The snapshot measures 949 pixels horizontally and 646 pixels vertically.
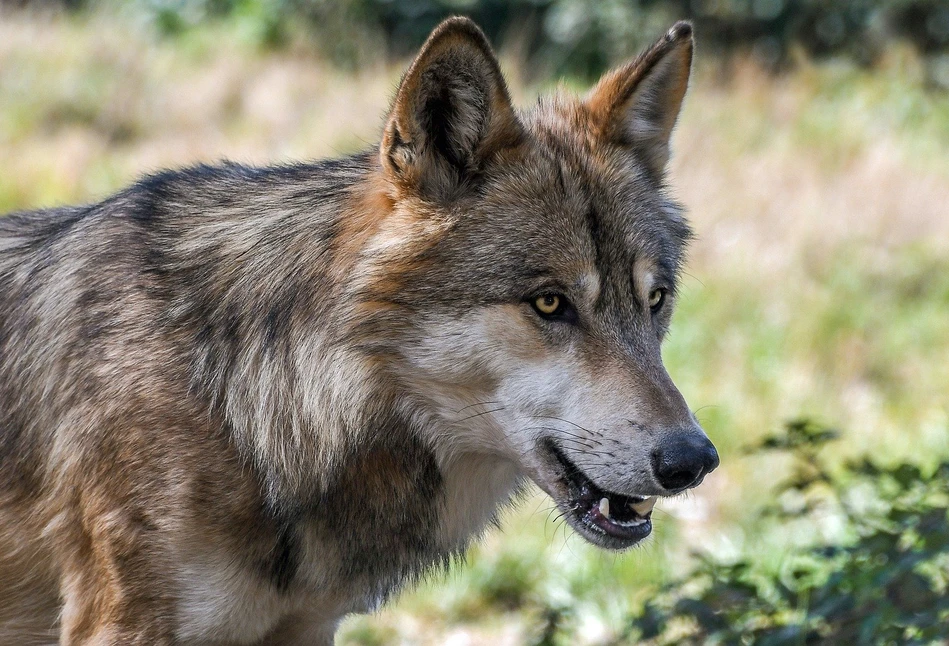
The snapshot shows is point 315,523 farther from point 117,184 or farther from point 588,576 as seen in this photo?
point 117,184

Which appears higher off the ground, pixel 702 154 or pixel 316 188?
pixel 316 188

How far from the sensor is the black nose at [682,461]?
2629 mm

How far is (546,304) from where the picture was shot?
282cm

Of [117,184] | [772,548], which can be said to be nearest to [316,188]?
[772,548]

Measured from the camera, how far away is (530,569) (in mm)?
5414

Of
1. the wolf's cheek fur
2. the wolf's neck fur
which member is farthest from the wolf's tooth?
the wolf's neck fur

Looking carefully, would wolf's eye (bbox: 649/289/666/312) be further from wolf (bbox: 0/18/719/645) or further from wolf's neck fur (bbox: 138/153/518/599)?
wolf's neck fur (bbox: 138/153/518/599)

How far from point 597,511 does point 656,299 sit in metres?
0.66

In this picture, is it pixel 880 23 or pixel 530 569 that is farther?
pixel 880 23

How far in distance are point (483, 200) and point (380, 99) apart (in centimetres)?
860

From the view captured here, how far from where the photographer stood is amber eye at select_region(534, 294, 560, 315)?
282 centimetres

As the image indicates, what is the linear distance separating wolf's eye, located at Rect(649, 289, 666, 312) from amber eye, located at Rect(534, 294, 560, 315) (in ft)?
1.16

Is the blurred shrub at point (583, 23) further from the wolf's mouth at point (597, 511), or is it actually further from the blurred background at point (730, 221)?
the wolf's mouth at point (597, 511)

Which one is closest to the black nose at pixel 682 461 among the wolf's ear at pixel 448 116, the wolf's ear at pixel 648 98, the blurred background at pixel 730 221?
the blurred background at pixel 730 221
